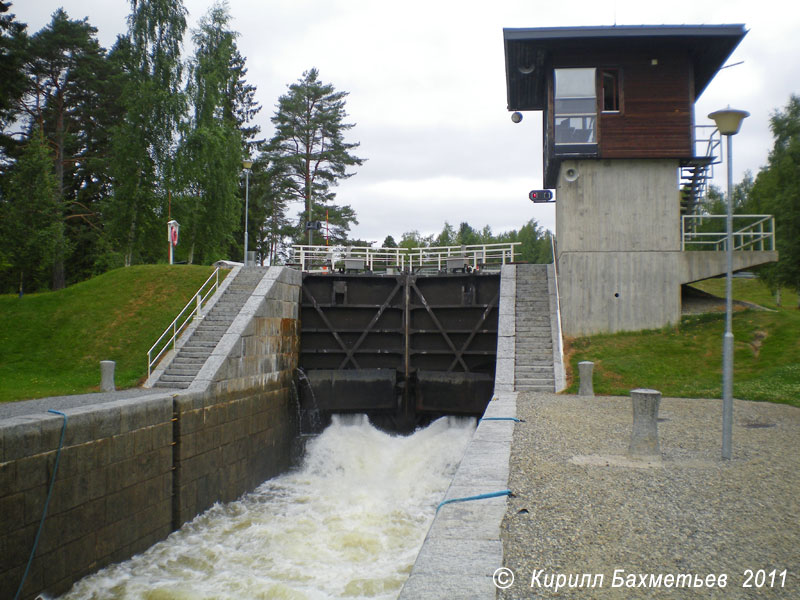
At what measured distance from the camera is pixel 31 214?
22.9 meters

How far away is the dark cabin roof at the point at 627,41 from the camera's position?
50.5 ft

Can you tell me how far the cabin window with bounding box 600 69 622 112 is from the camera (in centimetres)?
1647

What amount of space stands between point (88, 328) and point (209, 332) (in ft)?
11.1

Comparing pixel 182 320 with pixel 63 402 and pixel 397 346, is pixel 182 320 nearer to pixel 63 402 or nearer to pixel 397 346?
pixel 63 402

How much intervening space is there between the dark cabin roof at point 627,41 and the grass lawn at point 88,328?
35.0 feet

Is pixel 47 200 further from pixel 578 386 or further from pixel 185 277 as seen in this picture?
pixel 578 386

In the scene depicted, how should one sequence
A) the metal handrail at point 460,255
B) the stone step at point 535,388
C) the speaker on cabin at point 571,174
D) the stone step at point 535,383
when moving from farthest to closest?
the metal handrail at point 460,255 → the speaker on cabin at point 571,174 → the stone step at point 535,383 → the stone step at point 535,388

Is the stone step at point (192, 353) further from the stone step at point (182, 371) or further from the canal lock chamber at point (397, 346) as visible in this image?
the canal lock chamber at point (397, 346)

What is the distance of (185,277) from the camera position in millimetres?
17203

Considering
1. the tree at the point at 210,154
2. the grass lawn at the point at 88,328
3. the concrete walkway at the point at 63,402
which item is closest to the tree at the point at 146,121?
the tree at the point at 210,154

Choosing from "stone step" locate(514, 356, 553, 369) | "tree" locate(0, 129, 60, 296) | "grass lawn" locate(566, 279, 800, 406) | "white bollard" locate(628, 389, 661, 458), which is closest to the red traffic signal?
"grass lawn" locate(566, 279, 800, 406)

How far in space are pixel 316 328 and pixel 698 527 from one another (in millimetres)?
14383

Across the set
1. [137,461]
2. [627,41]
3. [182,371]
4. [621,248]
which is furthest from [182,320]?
[627,41]

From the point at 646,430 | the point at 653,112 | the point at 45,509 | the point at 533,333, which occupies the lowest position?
the point at 45,509
